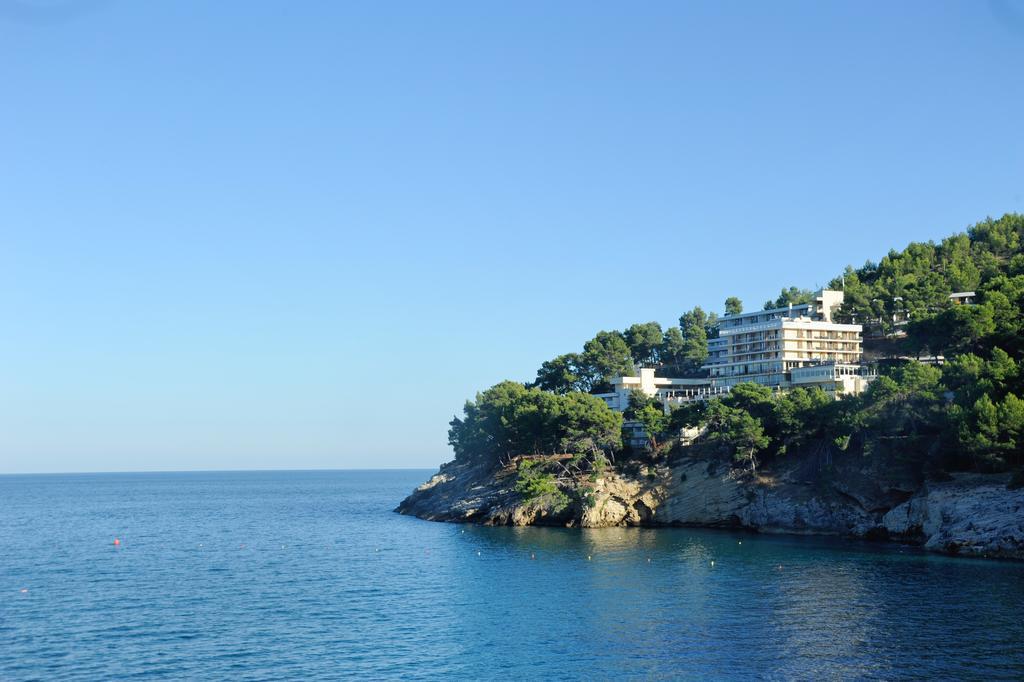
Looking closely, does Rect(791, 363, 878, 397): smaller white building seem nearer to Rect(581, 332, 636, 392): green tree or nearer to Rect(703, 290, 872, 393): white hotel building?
Rect(703, 290, 872, 393): white hotel building

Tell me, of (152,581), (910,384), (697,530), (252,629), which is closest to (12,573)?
(152,581)

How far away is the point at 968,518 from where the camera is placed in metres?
90.9

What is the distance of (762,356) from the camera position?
158 m

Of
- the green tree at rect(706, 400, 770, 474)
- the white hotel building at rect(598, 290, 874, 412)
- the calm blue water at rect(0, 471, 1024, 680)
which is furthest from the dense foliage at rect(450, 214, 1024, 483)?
the calm blue water at rect(0, 471, 1024, 680)

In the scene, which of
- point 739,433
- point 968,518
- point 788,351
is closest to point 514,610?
point 968,518

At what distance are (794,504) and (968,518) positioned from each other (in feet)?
82.8

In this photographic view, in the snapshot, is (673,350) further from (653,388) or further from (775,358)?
(775,358)

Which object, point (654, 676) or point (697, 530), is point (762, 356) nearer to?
point (697, 530)

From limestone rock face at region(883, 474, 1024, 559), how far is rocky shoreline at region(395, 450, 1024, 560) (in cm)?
10

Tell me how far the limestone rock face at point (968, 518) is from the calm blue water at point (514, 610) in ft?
13.7

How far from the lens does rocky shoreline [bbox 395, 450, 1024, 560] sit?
295 ft

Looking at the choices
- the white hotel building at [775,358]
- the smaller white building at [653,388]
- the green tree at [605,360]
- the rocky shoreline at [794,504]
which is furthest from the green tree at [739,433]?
the green tree at [605,360]

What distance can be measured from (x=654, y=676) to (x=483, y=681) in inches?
389

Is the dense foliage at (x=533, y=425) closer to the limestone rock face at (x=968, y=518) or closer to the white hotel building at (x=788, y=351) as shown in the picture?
the white hotel building at (x=788, y=351)
